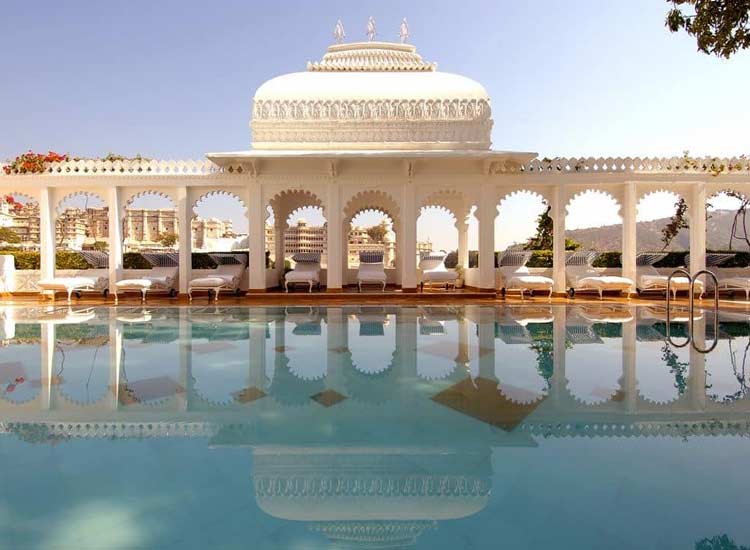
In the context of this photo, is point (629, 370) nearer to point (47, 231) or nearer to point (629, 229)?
point (629, 229)

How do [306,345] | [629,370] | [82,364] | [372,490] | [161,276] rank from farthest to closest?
1. [161,276]
2. [306,345]
3. [82,364]
4. [629,370]
5. [372,490]

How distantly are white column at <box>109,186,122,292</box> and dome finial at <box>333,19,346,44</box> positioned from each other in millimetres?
8100

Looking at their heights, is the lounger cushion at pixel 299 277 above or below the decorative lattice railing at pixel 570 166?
below

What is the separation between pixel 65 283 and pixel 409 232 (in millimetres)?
9371

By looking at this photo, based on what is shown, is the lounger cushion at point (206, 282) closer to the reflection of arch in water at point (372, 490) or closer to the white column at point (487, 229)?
the white column at point (487, 229)

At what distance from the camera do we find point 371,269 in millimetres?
13516

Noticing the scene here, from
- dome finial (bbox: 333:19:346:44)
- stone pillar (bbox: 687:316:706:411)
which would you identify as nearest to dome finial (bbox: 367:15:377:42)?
dome finial (bbox: 333:19:346:44)

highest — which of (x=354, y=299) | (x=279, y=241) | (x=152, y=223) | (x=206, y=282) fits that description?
(x=152, y=223)

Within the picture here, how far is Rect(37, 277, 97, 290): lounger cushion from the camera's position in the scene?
40.0 feet

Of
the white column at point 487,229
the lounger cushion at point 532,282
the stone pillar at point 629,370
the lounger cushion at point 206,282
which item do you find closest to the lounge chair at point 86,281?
the lounger cushion at point 206,282

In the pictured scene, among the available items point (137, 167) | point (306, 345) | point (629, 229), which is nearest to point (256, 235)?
point (137, 167)

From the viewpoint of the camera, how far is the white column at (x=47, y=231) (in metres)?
12.7

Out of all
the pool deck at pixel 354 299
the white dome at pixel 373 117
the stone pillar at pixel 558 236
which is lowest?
the pool deck at pixel 354 299

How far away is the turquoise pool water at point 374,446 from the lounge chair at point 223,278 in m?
6.24
